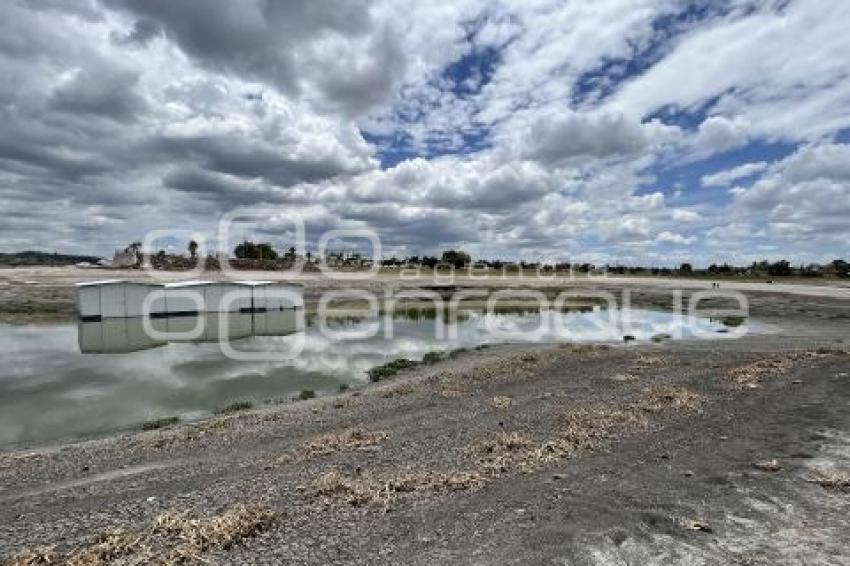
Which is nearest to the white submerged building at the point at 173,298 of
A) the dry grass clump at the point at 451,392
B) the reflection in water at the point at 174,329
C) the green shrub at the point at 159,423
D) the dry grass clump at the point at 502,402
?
the reflection in water at the point at 174,329

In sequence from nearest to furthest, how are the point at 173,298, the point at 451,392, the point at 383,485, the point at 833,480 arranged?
the point at 833,480 < the point at 383,485 < the point at 451,392 < the point at 173,298

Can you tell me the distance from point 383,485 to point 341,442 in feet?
12.0

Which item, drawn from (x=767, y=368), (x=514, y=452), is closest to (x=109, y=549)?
(x=514, y=452)

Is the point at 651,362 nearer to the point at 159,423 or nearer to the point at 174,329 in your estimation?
the point at 159,423

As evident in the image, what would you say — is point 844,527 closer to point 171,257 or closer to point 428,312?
point 428,312

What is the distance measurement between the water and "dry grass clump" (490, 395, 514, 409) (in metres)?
9.14

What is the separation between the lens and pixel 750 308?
69.2 m

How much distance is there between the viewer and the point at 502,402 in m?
18.8

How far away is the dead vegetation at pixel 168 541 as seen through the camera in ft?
26.8

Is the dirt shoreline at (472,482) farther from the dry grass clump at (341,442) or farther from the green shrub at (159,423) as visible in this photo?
the green shrub at (159,423)

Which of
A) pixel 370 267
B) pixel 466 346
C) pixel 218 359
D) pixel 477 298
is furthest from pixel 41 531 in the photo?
pixel 370 267

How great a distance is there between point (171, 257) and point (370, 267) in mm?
60103

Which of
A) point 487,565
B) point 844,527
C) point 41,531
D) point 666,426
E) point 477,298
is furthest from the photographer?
point 477,298

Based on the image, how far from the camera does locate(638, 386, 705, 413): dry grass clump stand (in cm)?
1692
